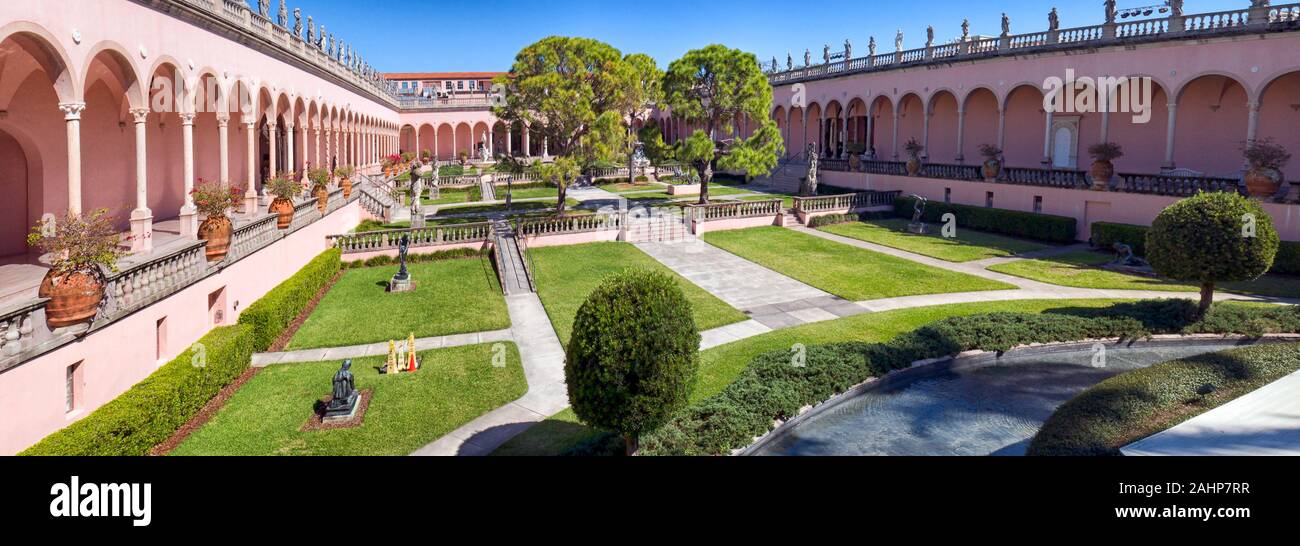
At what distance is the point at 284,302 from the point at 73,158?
6.01 metres

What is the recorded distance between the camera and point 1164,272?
18.5 meters

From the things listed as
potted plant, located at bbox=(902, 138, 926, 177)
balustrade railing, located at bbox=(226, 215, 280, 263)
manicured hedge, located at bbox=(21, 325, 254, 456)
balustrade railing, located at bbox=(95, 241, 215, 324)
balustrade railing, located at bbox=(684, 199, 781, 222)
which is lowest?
manicured hedge, located at bbox=(21, 325, 254, 456)

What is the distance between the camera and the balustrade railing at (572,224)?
30.8 metres

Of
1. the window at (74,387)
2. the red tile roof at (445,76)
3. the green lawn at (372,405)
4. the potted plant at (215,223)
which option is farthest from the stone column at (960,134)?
the red tile roof at (445,76)

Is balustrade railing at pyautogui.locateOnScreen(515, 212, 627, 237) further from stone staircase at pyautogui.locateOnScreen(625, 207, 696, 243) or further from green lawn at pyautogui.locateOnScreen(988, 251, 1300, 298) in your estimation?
green lawn at pyautogui.locateOnScreen(988, 251, 1300, 298)

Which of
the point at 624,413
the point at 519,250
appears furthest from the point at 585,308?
the point at 519,250

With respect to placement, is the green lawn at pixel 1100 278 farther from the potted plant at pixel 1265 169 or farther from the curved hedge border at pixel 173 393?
the curved hedge border at pixel 173 393

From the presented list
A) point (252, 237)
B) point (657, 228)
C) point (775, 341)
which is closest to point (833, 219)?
point (657, 228)

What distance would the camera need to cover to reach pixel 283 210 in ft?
70.7

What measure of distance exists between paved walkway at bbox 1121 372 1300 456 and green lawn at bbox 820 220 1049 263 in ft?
58.4

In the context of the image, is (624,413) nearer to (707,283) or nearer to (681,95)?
(707,283)

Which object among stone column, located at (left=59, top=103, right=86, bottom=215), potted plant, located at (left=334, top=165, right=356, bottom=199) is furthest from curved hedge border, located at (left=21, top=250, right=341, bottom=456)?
potted plant, located at (left=334, top=165, right=356, bottom=199)

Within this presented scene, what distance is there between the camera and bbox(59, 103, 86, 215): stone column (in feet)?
44.8

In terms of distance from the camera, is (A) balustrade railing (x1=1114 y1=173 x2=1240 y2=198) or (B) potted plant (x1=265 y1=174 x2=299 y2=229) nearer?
(B) potted plant (x1=265 y1=174 x2=299 y2=229)
